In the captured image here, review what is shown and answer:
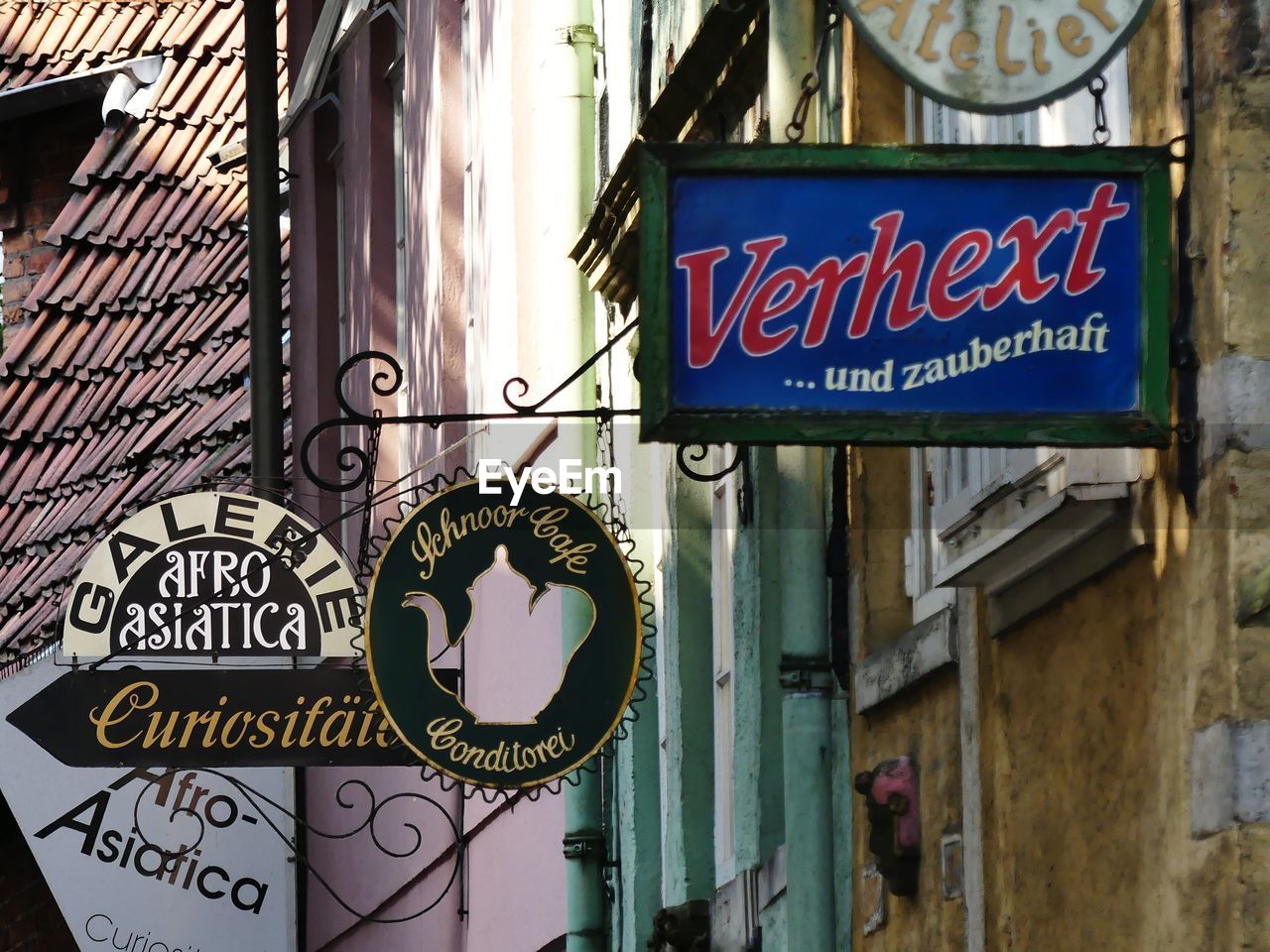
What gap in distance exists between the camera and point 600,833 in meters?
10.6

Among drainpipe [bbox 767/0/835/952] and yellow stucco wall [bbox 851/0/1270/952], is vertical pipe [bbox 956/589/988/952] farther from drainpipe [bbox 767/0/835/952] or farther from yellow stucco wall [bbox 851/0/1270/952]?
drainpipe [bbox 767/0/835/952]

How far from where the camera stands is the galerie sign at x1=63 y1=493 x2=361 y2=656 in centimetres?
1055

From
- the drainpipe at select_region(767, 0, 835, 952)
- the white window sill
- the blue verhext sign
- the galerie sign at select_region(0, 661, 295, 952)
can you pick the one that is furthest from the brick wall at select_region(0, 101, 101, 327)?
the blue verhext sign

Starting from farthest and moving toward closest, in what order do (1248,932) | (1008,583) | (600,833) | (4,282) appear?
(4,282)
(600,833)
(1008,583)
(1248,932)

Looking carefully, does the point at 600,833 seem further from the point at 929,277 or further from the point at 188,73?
the point at 188,73

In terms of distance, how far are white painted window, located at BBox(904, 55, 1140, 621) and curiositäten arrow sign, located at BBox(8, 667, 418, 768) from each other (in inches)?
131

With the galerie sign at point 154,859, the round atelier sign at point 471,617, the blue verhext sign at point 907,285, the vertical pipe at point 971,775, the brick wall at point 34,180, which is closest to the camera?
the blue verhext sign at point 907,285

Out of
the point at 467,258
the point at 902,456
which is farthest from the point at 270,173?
the point at 902,456

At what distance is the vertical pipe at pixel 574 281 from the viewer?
10586mm

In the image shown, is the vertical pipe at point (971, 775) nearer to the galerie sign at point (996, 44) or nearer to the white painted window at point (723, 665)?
the galerie sign at point (996, 44)

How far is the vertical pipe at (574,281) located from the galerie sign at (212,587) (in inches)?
43.4

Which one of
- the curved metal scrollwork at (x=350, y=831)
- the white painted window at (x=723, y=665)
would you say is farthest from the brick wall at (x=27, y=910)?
the white painted window at (x=723, y=665)

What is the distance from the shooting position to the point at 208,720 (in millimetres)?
10031

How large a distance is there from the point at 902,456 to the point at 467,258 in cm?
697
